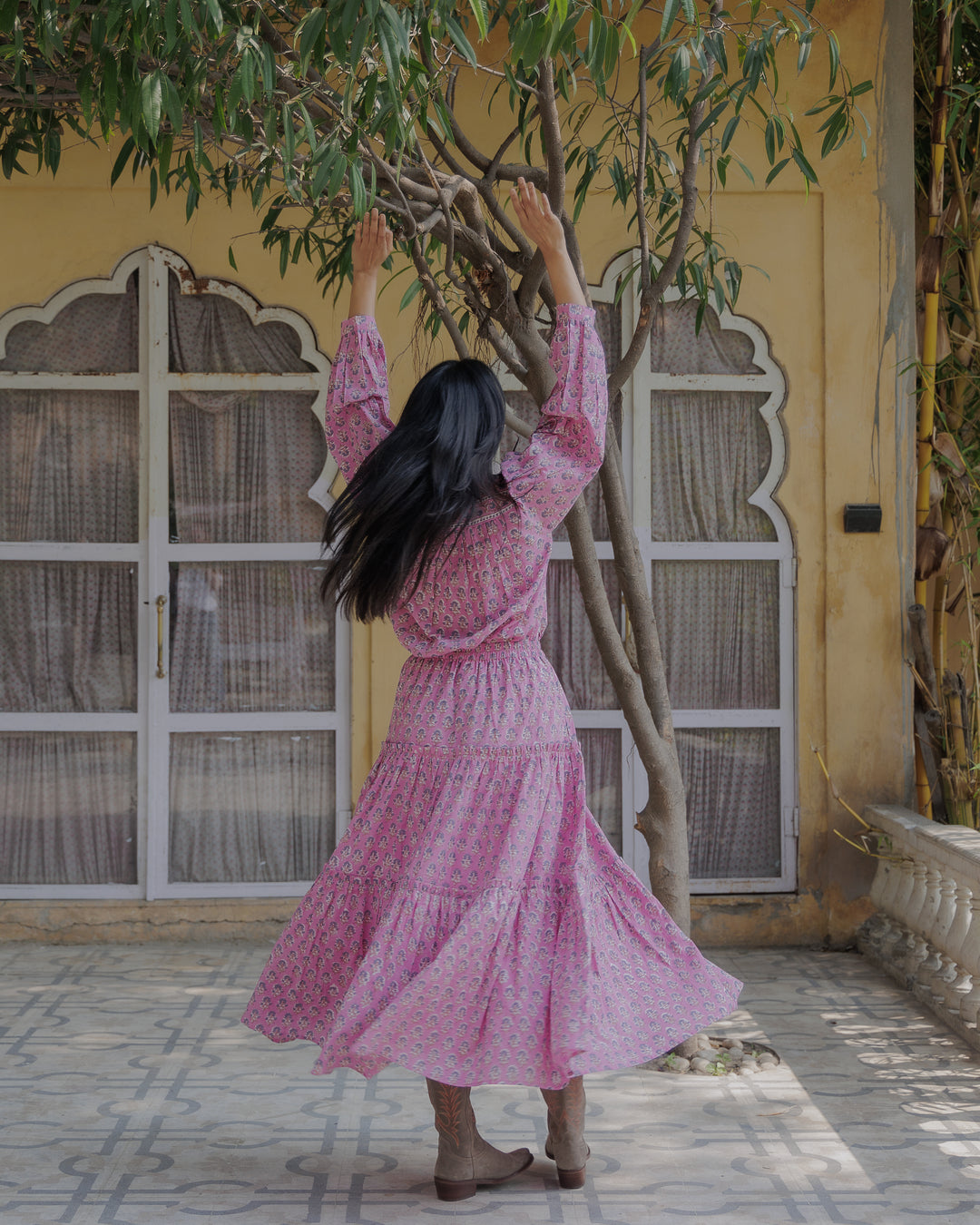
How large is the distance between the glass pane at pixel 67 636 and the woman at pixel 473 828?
2.11 metres

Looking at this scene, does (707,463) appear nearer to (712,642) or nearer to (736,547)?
(736,547)

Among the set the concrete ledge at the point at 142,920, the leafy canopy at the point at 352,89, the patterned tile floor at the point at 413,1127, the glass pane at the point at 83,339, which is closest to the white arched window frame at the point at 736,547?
the patterned tile floor at the point at 413,1127

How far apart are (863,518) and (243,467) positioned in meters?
2.01

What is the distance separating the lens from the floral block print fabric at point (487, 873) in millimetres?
2018

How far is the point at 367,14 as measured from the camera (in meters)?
1.82

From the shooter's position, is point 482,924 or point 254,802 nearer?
point 482,924

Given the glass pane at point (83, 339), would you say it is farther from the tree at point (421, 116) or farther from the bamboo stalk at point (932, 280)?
the bamboo stalk at point (932, 280)

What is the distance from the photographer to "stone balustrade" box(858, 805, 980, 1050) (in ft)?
10.8

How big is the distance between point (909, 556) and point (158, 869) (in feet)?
8.64

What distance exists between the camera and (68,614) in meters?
4.17

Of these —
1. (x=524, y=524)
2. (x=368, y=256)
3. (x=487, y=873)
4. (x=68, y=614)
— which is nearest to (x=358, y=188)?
(x=368, y=256)

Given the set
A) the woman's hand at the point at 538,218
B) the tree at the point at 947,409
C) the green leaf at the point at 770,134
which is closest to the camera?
the woman's hand at the point at 538,218

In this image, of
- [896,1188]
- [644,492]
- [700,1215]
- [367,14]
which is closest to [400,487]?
[367,14]

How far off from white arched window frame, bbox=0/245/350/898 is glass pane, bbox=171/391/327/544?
0.12 ft
